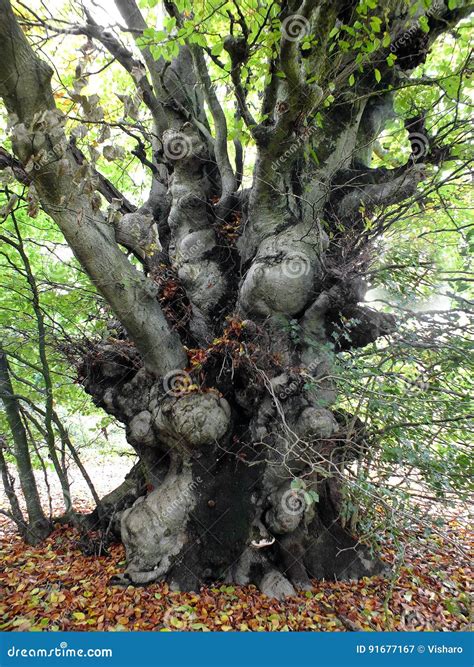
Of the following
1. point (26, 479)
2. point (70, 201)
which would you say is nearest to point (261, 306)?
point (70, 201)

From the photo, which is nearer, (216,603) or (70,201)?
(70,201)

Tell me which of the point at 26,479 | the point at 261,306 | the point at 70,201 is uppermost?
the point at 70,201

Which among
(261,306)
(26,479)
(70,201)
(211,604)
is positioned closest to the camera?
(70,201)

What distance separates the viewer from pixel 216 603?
2824 millimetres

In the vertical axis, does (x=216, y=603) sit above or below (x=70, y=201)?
below

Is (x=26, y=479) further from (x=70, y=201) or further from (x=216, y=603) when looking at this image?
(x=70, y=201)

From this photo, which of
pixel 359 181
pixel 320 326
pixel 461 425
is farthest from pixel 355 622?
pixel 359 181

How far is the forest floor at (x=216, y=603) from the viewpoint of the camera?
2570mm

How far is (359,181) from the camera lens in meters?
3.66

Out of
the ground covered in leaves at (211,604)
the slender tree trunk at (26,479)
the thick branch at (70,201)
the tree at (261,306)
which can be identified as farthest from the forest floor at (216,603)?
the thick branch at (70,201)

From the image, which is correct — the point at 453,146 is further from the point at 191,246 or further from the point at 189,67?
the point at 189,67

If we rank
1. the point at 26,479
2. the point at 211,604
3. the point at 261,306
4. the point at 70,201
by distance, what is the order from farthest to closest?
the point at 26,479
the point at 261,306
the point at 211,604
the point at 70,201

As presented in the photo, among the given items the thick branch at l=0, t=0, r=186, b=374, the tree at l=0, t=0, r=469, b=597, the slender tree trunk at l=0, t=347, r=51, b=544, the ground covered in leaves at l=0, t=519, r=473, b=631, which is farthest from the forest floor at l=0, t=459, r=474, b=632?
the thick branch at l=0, t=0, r=186, b=374

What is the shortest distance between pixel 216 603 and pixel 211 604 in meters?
0.04
